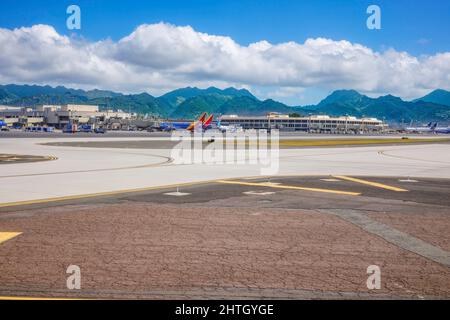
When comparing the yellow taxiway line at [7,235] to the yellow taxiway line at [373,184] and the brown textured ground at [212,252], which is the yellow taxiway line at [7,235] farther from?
the yellow taxiway line at [373,184]

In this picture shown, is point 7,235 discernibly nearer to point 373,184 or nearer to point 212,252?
point 212,252

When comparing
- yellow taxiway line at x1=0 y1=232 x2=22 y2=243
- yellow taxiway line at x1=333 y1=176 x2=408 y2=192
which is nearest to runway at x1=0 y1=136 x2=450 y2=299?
yellow taxiway line at x1=0 y1=232 x2=22 y2=243

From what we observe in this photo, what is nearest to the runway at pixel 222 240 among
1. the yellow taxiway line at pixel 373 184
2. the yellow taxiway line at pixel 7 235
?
the yellow taxiway line at pixel 7 235

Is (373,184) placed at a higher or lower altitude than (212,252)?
lower

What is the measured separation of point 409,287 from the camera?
726 centimetres

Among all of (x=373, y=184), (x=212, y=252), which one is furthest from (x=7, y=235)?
(x=373, y=184)

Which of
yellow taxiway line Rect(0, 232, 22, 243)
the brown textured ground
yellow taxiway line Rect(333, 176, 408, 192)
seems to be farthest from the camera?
yellow taxiway line Rect(333, 176, 408, 192)

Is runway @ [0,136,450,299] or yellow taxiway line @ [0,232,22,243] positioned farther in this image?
yellow taxiway line @ [0,232,22,243]

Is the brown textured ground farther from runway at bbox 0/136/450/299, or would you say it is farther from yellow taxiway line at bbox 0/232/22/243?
yellow taxiway line at bbox 0/232/22/243

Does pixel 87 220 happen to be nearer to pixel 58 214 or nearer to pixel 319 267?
pixel 58 214

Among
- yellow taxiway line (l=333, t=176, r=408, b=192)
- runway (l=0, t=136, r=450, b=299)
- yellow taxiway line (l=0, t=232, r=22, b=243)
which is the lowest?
yellow taxiway line (l=333, t=176, r=408, b=192)

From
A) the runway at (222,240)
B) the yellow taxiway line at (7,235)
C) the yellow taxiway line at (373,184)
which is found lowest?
the yellow taxiway line at (373,184)

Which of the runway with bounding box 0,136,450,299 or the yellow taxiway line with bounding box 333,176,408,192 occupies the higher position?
the runway with bounding box 0,136,450,299

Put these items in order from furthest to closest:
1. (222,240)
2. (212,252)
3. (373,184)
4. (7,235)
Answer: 1. (373,184)
2. (7,235)
3. (222,240)
4. (212,252)
